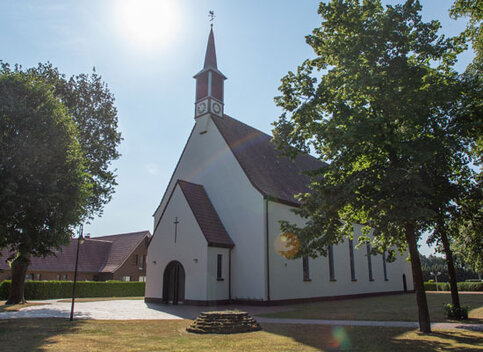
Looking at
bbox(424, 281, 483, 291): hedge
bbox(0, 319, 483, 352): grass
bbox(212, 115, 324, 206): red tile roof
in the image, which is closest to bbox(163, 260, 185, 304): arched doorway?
bbox(212, 115, 324, 206): red tile roof

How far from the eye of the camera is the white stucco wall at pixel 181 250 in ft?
71.4

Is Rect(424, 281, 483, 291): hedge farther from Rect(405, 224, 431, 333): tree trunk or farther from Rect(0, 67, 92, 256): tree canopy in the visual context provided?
Rect(0, 67, 92, 256): tree canopy

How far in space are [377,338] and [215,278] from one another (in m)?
13.0

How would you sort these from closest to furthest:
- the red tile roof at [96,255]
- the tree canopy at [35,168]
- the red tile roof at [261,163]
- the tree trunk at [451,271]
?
the tree canopy at [35,168], the tree trunk at [451,271], the red tile roof at [261,163], the red tile roof at [96,255]

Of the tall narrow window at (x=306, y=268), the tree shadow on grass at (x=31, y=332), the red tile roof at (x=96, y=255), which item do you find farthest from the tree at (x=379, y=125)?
the red tile roof at (x=96, y=255)

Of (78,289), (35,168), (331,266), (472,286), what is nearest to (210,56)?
(35,168)

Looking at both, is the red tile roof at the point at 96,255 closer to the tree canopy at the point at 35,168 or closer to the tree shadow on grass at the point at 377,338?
the tree canopy at the point at 35,168

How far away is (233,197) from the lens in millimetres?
24625

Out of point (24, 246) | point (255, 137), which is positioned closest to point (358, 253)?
point (255, 137)

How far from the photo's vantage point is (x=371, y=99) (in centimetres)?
1125

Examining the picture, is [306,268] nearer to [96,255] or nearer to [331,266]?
[331,266]

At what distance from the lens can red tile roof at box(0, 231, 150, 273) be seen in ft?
140

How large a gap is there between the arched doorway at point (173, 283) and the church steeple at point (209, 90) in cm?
1133

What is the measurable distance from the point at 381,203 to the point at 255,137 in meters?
20.2
